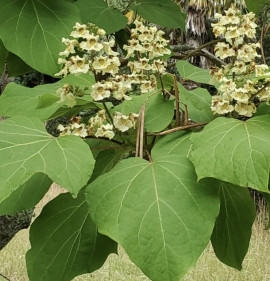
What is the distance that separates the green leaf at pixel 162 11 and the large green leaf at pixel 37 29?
9.1 inches

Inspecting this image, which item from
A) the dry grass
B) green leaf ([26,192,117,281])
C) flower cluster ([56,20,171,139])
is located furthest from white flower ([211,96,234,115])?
the dry grass

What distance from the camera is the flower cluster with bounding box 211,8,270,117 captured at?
0.66m

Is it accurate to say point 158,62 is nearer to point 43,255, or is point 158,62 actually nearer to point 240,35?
point 240,35

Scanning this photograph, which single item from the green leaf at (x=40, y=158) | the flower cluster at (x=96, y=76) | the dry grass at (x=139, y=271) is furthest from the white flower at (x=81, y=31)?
the dry grass at (x=139, y=271)

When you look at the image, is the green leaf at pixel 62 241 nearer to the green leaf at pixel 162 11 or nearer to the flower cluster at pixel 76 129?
the flower cluster at pixel 76 129

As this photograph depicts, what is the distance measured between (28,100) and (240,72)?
0.33 metres

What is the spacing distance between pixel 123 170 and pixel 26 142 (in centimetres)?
11

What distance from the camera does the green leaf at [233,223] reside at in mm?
732

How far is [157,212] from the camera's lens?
0.54m

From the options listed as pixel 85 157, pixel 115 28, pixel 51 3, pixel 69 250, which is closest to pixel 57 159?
pixel 85 157

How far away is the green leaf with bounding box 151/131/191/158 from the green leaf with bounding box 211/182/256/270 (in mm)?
99

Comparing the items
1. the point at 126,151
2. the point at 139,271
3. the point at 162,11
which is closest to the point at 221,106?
the point at 126,151

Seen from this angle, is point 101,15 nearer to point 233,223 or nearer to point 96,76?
point 96,76

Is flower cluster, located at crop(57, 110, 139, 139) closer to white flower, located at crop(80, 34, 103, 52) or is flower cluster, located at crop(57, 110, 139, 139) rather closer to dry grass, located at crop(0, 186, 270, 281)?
white flower, located at crop(80, 34, 103, 52)
